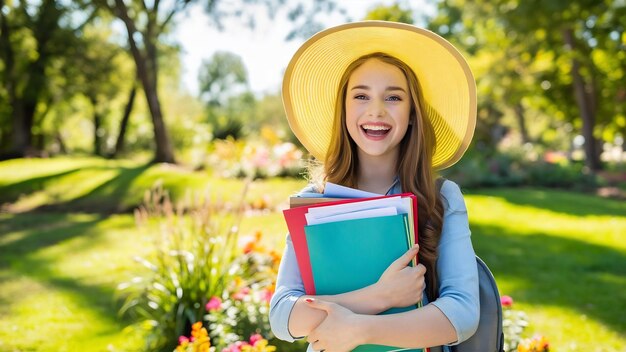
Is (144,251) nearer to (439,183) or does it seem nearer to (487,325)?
(439,183)

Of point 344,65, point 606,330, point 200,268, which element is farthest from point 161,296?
point 606,330

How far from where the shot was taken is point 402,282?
1.48 metres

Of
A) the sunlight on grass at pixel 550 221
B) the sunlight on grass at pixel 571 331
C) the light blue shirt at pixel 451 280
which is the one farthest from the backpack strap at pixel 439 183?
the sunlight on grass at pixel 550 221

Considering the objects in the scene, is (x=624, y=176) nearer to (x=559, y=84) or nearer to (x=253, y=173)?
(x=559, y=84)

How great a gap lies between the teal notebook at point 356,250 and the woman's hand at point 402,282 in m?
0.03

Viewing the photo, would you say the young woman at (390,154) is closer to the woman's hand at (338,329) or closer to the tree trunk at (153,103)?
the woman's hand at (338,329)

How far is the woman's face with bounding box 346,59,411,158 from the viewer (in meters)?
1.82

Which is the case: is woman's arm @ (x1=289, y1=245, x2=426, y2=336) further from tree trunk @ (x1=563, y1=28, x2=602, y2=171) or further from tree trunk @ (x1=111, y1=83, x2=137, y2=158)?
tree trunk @ (x1=111, y1=83, x2=137, y2=158)

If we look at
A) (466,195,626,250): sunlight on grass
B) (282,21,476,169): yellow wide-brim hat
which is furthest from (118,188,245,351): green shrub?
(466,195,626,250): sunlight on grass

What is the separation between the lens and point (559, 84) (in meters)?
20.2

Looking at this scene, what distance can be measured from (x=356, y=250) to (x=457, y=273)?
0.27 m

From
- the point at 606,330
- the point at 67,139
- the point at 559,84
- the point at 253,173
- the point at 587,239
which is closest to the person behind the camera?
the point at 606,330

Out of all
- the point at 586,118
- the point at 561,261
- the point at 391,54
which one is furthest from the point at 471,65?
the point at 391,54

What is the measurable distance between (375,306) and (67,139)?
154ft
